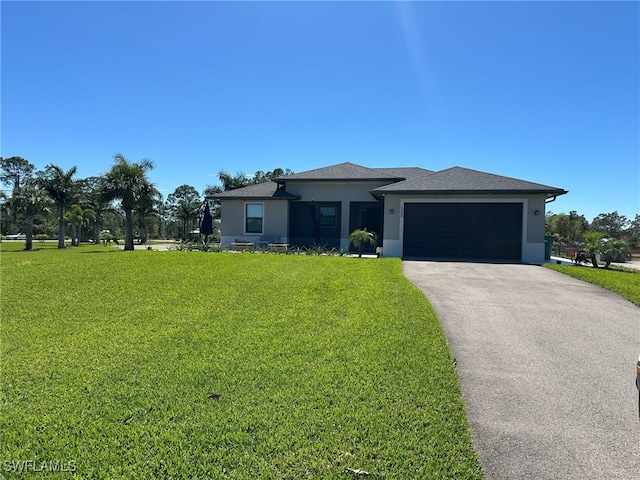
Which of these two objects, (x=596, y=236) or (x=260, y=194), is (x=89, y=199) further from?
(x=596, y=236)

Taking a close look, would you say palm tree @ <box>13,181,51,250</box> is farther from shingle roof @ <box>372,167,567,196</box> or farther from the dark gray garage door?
the dark gray garage door

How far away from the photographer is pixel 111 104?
15.8 metres

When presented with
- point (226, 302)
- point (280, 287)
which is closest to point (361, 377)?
point (226, 302)

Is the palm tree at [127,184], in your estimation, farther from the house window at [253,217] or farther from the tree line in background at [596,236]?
the tree line in background at [596,236]

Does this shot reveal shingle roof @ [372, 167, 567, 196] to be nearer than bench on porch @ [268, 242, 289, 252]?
Yes

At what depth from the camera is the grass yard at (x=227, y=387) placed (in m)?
2.35

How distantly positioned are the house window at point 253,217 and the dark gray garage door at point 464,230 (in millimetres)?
8064

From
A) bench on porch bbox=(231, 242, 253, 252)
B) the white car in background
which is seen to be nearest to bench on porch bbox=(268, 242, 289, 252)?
bench on porch bbox=(231, 242, 253, 252)

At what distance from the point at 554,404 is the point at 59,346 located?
5.56 metres

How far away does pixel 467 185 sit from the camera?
1474cm

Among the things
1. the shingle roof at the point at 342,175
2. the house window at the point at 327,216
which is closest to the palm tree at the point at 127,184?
the shingle roof at the point at 342,175

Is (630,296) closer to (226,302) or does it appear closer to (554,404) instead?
(554,404)

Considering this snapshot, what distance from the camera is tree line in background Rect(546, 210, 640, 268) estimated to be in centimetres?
1270

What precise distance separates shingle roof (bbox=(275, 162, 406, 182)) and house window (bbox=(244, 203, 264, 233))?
1967 millimetres
